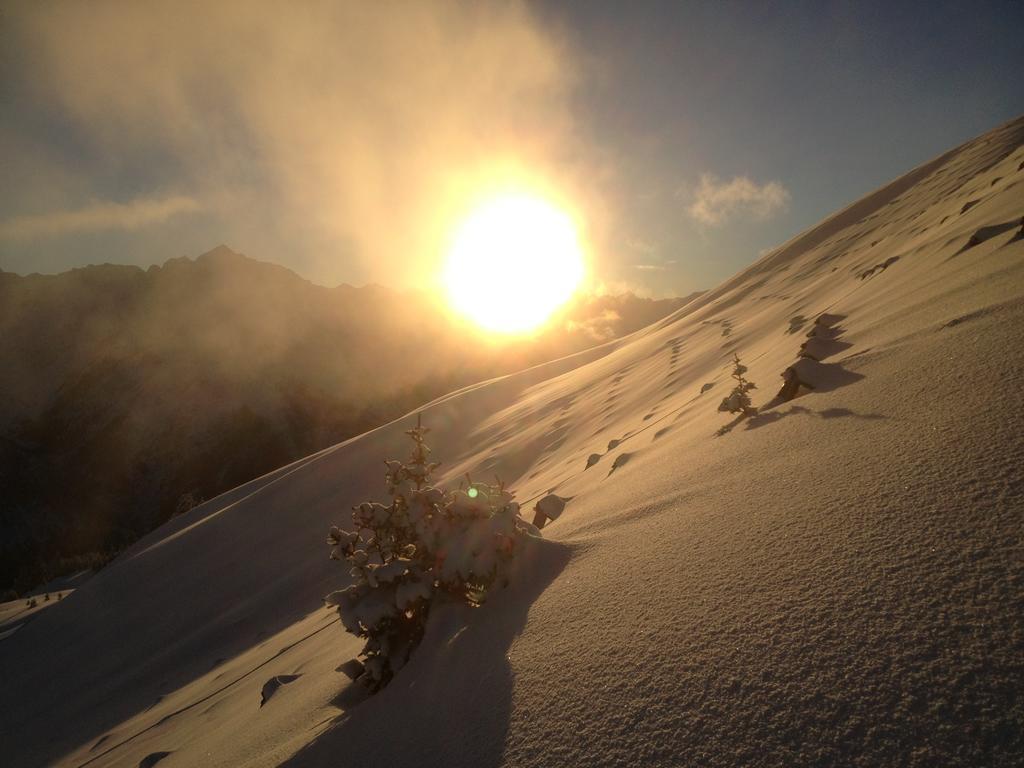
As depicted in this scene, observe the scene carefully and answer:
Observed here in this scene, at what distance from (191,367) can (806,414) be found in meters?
76.1

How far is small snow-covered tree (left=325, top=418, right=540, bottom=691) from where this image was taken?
8.11ft

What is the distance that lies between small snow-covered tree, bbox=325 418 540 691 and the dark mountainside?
5443 cm

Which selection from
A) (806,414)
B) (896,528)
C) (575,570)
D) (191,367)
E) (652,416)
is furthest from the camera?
(191,367)

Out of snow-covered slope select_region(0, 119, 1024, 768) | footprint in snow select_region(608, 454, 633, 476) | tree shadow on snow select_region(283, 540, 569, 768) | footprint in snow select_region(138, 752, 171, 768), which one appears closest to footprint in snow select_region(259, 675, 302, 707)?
snow-covered slope select_region(0, 119, 1024, 768)

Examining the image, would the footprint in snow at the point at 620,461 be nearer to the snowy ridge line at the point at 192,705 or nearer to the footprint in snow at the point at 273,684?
the footprint in snow at the point at 273,684

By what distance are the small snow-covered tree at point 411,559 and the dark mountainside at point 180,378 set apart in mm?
54430

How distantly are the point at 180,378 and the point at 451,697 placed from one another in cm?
7609

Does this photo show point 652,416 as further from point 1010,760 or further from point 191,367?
point 191,367

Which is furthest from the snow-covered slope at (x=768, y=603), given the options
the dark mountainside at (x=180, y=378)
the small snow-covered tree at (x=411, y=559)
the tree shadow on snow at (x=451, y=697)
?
the dark mountainside at (x=180, y=378)

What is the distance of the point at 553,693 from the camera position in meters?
1.60

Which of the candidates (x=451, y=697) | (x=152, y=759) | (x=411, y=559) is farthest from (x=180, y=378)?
(x=451, y=697)

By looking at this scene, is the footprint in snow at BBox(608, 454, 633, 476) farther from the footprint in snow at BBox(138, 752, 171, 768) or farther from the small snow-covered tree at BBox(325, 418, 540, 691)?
the footprint in snow at BBox(138, 752, 171, 768)

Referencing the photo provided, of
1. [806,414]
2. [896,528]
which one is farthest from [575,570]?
[806,414]

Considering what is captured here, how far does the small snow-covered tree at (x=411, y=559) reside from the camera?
2471mm
